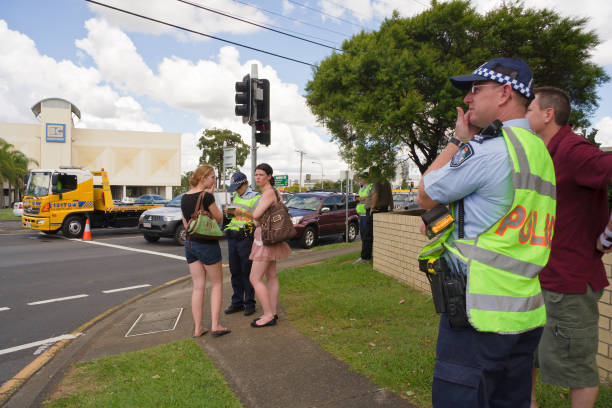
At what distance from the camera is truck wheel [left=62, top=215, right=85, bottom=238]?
15.0 meters

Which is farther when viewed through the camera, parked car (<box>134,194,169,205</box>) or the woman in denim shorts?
parked car (<box>134,194,169,205</box>)

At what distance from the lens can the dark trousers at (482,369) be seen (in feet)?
5.23

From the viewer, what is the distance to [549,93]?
2479 mm

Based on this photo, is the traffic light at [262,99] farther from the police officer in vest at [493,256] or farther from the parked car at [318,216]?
the police officer in vest at [493,256]

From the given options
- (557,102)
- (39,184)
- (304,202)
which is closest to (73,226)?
(39,184)

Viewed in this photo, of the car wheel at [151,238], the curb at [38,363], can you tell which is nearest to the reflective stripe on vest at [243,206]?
the curb at [38,363]

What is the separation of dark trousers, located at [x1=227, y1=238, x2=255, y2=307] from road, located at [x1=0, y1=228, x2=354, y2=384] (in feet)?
4.07

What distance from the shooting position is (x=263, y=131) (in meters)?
7.98

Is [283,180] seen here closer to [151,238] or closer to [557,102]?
[151,238]

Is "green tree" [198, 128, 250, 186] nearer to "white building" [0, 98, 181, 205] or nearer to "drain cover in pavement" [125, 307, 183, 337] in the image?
"white building" [0, 98, 181, 205]

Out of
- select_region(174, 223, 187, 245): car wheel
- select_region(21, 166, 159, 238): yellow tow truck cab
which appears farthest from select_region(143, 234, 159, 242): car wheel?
select_region(21, 166, 159, 238): yellow tow truck cab

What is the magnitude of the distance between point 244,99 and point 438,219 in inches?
262

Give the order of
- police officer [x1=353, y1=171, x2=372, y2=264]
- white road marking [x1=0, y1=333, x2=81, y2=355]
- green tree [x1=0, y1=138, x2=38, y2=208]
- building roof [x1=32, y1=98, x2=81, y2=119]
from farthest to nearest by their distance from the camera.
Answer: building roof [x1=32, y1=98, x2=81, y2=119]
green tree [x1=0, y1=138, x2=38, y2=208]
police officer [x1=353, y1=171, x2=372, y2=264]
white road marking [x1=0, y1=333, x2=81, y2=355]

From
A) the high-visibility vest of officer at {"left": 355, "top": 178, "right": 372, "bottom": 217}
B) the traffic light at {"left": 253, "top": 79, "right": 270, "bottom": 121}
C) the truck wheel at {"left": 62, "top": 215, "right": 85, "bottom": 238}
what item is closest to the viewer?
the traffic light at {"left": 253, "top": 79, "right": 270, "bottom": 121}
